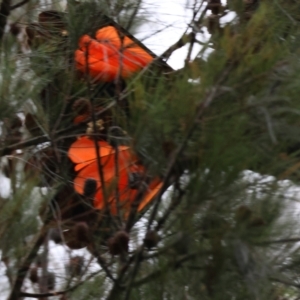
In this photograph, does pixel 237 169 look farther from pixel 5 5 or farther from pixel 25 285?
pixel 5 5

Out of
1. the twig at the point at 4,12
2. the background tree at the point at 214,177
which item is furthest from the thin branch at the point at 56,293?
the twig at the point at 4,12

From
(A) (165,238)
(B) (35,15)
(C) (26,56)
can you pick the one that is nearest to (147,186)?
(A) (165,238)

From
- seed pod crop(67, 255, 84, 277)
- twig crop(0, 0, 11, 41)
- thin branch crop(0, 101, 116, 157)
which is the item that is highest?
twig crop(0, 0, 11, 41)

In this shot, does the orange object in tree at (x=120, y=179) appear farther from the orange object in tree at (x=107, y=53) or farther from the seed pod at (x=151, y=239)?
the orange object in tree at (x=107, y=53)

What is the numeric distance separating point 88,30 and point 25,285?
1.48 feet

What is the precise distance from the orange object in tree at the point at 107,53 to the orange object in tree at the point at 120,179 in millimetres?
167

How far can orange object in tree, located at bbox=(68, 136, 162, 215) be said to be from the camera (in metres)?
0.84

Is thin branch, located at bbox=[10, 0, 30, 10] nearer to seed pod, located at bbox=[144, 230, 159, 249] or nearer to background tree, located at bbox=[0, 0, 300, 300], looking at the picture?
background tree, located at bbox=[0, 0, 300, 300]

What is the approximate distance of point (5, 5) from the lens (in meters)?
1.42

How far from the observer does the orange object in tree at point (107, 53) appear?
119 centimetres

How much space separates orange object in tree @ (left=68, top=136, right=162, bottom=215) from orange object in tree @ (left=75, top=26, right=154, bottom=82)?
0.17 m

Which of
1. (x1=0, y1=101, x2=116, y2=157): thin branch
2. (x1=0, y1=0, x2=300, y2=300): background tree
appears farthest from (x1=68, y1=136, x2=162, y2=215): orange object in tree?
(x1=0, y1=101, x2=116, y2=157): thin branch

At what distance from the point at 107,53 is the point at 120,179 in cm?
35

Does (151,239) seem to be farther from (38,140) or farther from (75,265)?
(38,140)
